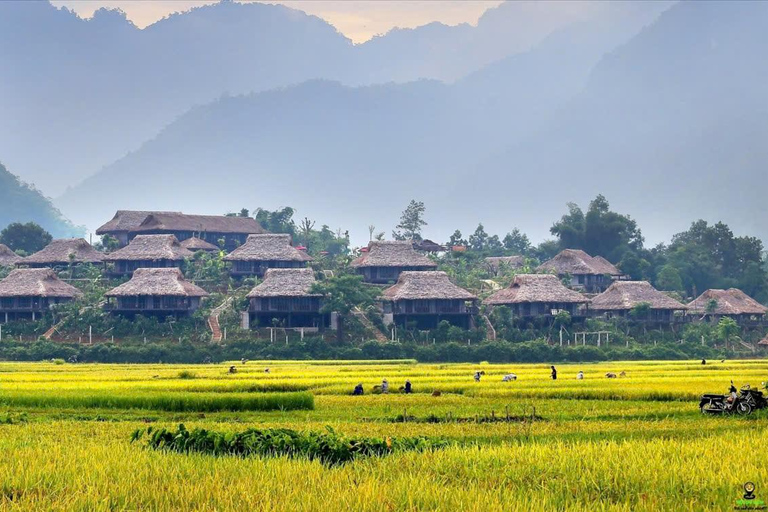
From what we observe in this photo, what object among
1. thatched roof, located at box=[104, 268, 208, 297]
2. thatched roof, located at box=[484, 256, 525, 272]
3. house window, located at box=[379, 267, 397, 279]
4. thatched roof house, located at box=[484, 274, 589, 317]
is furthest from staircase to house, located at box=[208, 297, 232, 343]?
thatched roof, located at box=[484, 256, 525, 272]

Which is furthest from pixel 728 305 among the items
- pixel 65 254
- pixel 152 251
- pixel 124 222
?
pixel 65 254

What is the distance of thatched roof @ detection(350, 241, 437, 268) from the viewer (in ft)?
235

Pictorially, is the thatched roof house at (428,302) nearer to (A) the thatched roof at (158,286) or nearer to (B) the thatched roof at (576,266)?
(A) the thatched roof at (158,286)

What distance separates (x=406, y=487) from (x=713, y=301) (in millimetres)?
60126

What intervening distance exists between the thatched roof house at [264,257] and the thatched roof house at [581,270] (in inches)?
744

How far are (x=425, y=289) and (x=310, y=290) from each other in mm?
7041

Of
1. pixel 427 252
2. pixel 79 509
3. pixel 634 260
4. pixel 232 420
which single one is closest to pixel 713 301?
pixel 634 260

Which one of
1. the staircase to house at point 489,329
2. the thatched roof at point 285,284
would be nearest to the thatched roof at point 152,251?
the thatched roof at point 285,284

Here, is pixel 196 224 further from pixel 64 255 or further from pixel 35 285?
pixel 35 285

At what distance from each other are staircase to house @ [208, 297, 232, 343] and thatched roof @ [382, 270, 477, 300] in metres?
10.1

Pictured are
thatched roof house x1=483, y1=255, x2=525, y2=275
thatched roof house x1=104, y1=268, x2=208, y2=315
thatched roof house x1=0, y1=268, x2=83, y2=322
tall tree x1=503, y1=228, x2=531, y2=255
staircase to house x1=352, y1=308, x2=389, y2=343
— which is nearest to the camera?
staircase to house x1=352, y1=308, x2=389, y2=343

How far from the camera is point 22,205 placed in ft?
614

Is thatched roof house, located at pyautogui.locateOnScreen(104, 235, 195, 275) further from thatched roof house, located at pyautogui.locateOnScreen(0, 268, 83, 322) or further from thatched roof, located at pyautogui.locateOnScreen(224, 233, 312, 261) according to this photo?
thatched roof house, located at pyautogui.locateOnScreen(0, 268, 83, 322)

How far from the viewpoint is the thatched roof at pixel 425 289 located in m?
61.8
